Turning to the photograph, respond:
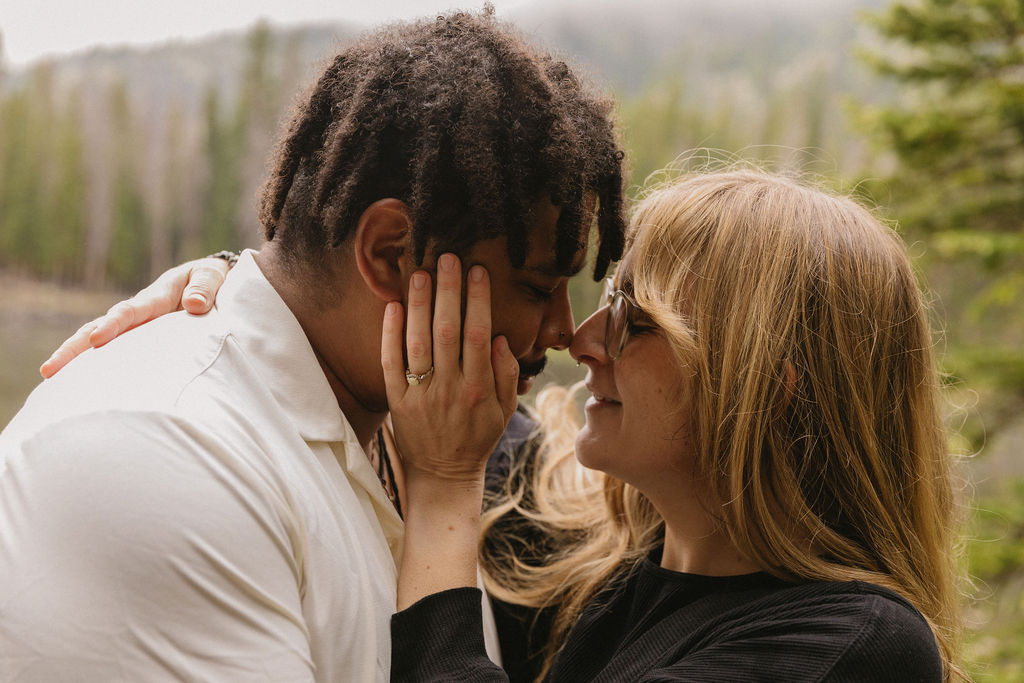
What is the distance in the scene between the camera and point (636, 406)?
1831 mm

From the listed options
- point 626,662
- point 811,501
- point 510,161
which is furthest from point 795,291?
point 626,662

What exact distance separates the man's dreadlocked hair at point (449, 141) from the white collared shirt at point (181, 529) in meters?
0.32

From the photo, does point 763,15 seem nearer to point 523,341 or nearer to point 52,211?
point 52,211

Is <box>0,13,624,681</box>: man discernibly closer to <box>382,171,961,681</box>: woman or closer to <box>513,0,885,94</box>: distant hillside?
<box>382,171,961,681</box>: woman

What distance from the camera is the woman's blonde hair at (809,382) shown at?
5.52 ft

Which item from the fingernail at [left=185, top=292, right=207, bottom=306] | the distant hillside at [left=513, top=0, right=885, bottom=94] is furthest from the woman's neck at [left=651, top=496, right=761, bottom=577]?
the distant hillside at [left=513, top=0, right=885, bottom=94]

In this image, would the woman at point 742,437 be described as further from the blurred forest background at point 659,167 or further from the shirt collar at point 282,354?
the blurred forest background at point 659,167

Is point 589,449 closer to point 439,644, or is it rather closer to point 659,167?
point 439,644

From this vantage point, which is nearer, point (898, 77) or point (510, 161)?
point (510, 161)

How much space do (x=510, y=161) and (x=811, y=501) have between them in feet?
2.78

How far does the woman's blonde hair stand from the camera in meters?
1.68

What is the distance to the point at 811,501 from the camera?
1753mm

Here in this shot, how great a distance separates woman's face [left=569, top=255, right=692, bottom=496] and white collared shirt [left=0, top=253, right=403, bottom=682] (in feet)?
1.81

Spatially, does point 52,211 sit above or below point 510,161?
below
